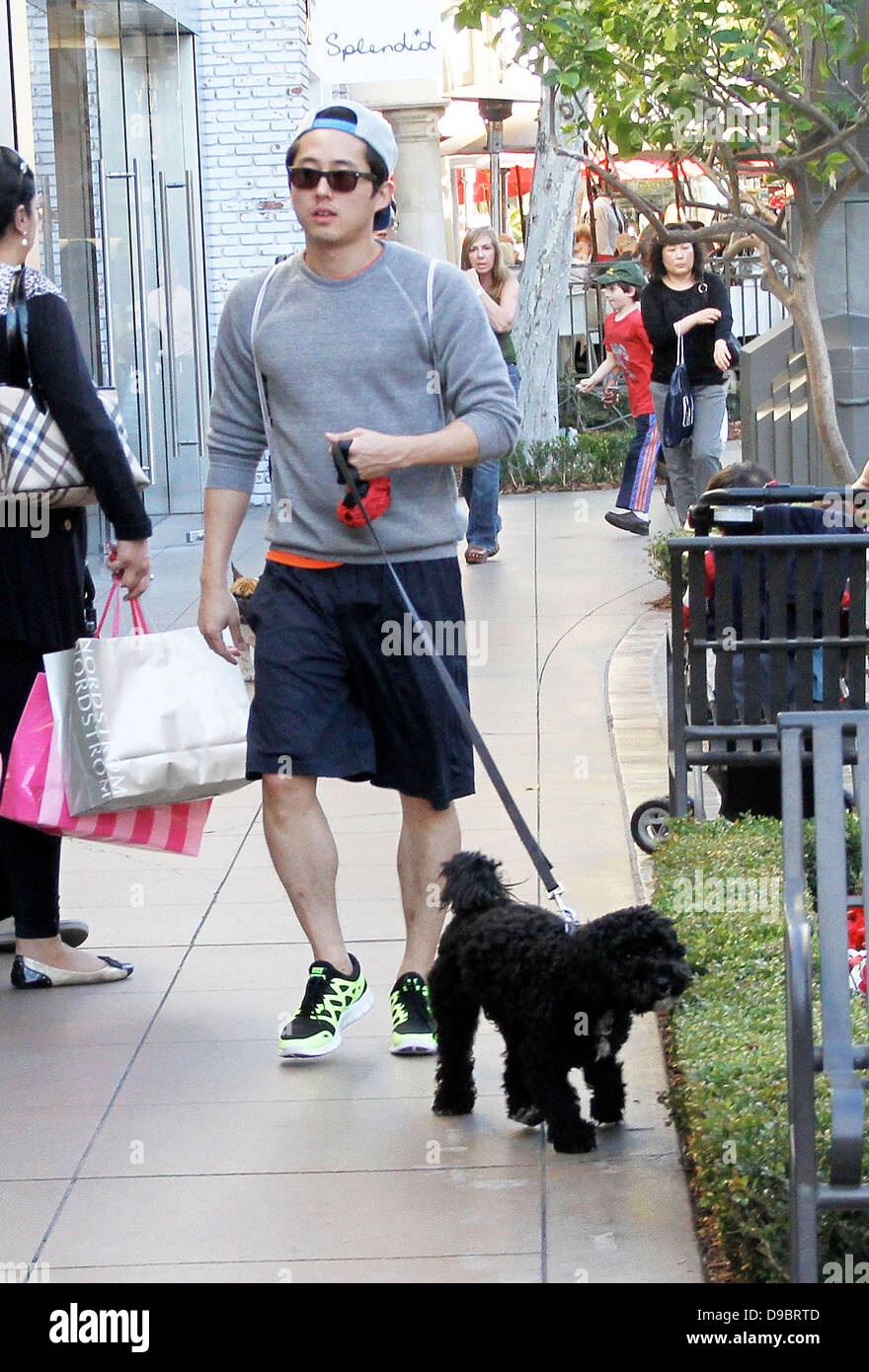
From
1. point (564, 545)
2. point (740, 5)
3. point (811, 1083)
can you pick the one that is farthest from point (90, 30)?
point (811, 1083)

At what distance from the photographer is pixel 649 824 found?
594 cm

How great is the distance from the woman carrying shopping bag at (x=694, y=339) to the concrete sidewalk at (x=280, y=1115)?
4387 millimetres

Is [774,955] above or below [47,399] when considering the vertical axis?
below

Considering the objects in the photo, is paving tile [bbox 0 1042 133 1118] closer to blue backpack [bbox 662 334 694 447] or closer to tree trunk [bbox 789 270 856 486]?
tree trunk [bbox 789 270 856 486]

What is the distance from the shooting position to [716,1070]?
3533 mm

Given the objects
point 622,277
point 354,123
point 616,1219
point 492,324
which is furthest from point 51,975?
point 622,277

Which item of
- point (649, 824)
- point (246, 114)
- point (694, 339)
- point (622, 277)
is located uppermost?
point (246, 114)

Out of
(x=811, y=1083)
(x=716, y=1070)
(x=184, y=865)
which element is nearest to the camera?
(x=811, y=1083)

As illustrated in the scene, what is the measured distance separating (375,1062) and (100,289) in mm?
10156

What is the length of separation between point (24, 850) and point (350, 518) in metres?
1.38

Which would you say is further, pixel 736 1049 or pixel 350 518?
pixel 350 518

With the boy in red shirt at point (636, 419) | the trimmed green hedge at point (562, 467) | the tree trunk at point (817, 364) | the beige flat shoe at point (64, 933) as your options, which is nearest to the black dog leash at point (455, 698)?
the beige flat shoe at point (64, 933)

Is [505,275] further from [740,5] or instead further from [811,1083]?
[811,1083]

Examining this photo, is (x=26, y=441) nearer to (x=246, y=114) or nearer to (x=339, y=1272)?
(x=339, y=1272)
